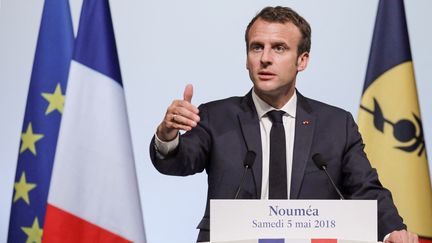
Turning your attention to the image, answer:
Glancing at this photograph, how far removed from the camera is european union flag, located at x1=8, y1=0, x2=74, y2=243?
11.8 feet

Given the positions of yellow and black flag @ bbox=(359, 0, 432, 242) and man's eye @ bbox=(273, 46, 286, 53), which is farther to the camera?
yellow and black flag @ bbox=(359, 0, 432, 242)

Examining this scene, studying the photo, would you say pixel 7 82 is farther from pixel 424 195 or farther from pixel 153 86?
pixel 424 195

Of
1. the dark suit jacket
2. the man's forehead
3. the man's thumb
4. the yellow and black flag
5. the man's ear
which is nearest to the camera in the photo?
the man's thumb

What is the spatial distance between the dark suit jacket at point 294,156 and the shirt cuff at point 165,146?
26 millimetres

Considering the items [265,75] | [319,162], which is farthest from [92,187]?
[319,162]

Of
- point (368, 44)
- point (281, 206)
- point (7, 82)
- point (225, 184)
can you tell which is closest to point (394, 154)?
point (368, 44)

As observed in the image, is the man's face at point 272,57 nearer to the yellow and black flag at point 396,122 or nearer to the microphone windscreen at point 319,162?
the microphone windscreen at point 319,162

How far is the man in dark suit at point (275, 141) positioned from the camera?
2.29 m

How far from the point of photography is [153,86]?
3768 mm

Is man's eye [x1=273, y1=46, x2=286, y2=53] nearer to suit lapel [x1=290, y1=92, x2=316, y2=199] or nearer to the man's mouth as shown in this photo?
the man's mouth

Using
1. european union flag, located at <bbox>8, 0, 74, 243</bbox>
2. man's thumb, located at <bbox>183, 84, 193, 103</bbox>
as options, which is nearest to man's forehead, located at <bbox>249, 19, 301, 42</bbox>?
man's thumb, located at <bbox>183, 84, 193, 103</bbox>

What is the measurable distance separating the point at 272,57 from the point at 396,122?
1.38m

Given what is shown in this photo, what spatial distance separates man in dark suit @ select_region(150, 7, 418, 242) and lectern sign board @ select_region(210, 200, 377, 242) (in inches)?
16.3

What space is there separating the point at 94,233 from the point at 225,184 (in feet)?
3.84
